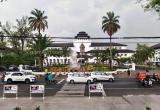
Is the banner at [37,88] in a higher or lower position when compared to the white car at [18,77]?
lower

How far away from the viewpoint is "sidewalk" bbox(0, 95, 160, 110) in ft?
89.2

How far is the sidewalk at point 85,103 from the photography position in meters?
27.2

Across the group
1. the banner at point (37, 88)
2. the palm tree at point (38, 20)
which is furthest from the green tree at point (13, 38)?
the banner at point (37, 88)

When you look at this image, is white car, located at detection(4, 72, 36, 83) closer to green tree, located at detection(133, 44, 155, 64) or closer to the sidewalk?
the sidewalk

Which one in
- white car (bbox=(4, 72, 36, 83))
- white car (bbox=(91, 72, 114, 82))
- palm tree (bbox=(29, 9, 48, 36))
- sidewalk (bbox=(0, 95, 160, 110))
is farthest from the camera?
palm tree (bbox=(29, 9, 48, 36))

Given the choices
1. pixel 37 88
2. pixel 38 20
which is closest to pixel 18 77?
pixel 37 88

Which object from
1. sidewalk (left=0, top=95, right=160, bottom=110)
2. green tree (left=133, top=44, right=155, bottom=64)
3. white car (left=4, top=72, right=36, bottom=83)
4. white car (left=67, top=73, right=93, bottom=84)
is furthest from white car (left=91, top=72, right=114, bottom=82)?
green tree (left=133, top=44, right=155, bottom=64)

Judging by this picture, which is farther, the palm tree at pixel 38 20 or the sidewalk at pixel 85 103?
the palm tree at pixel 38 20

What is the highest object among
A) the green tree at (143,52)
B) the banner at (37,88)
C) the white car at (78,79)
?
the green tree at (143,52)

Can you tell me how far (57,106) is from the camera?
91.1 ft

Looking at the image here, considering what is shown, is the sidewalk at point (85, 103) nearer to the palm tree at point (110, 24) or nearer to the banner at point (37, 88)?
the banner at point (37, 88)

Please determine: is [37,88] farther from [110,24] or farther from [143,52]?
[143,52]

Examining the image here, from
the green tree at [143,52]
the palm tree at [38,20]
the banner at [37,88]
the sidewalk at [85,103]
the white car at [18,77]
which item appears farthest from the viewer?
the green tree at [143,52]

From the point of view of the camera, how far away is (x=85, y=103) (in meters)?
29.5
